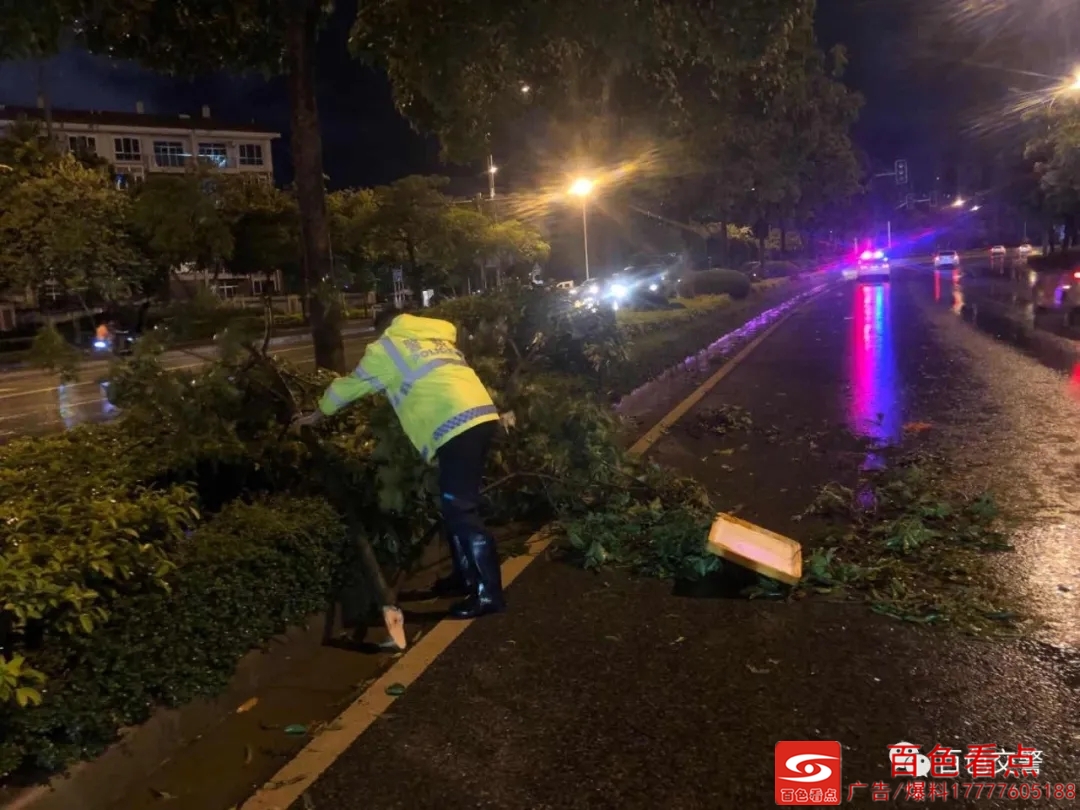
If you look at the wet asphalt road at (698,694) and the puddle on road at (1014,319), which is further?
the puddle on road at (1014,319)

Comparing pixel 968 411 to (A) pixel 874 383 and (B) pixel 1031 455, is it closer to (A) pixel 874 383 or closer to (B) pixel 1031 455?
(B) pixel 1031 455

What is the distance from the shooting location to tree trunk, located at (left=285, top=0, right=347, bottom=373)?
7.30m

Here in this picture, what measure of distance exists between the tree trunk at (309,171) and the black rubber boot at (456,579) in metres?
2.36

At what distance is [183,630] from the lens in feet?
12.4

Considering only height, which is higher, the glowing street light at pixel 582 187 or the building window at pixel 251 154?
the building window at pixel 251 154

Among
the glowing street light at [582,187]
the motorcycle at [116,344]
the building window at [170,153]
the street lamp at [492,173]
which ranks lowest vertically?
the motorcycle at [116,344]

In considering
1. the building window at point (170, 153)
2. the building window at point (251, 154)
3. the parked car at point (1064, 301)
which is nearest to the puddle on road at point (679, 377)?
the parked car at point (1064, 301)

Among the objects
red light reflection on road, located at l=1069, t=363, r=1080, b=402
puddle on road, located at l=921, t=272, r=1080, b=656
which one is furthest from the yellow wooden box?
red light reflection on road, located at l=1069, t=363, r=1080, b=402

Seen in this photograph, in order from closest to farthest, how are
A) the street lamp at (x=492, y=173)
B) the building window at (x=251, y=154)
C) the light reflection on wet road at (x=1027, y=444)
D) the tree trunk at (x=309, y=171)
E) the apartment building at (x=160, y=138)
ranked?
the light reflection on wet road at (x=1027, y=444) → the tree trunk at (x=309, y=171) → the street lamp at (x=492, y=173) → the apartment building at (x=160, y=138) → the building window at (x=251, y=154)

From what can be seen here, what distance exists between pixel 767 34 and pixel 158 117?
252 ft

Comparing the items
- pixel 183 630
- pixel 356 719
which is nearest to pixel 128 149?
pixel 183 630

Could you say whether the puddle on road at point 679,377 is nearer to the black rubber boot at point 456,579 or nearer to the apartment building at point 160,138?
the black rubber boot at point 456,579

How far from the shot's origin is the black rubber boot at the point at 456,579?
5.18 m

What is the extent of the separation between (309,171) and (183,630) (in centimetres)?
449
